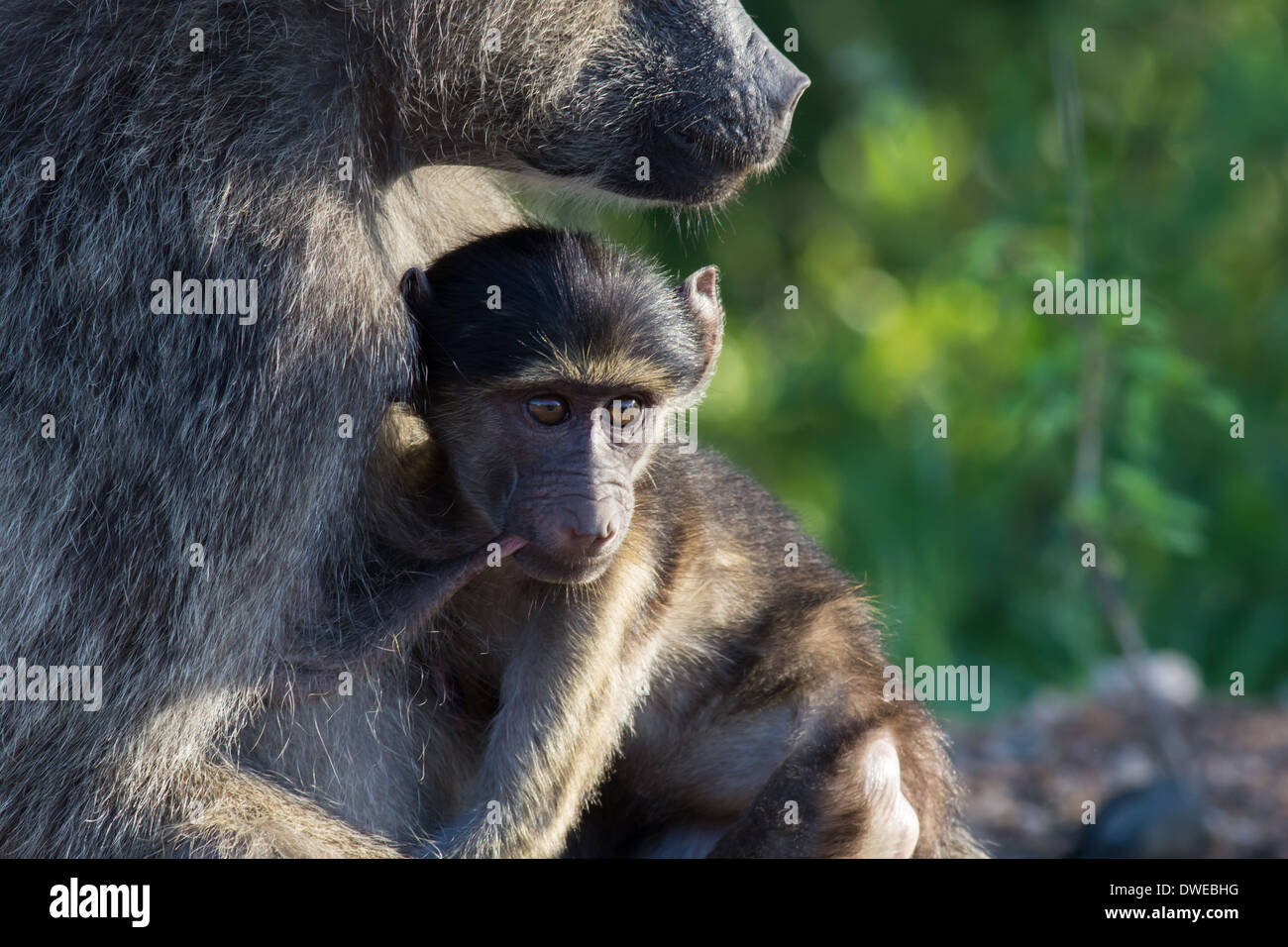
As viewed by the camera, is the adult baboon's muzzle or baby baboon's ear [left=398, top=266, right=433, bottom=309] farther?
the adult baboon's muzzle

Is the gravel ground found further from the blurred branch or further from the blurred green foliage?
the blurred green foliage

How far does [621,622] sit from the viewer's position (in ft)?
11.0

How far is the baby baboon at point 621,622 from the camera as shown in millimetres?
3170

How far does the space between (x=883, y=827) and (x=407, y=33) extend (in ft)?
6.64

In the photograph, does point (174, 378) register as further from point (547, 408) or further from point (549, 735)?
point (549, 735)

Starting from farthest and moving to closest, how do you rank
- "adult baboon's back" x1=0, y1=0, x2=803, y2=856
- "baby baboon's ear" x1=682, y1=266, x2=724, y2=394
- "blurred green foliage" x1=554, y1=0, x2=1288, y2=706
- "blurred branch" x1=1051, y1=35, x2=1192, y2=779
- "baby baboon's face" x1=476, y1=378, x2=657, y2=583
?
"blurred green foliage" x1=554, y1=0, x2=1288, y2=706 → "blurred branch" x1=1051, y1=35, x2=1192, y2=779 → "baby baboon's ear" x1=682, y1=266, x2=724, y2=394 → "baby baboon's face" x1=476, y1=378, x2=657, y2=583 → "adult baboon's back" x1=0, y1=0, x2=803, y2=856

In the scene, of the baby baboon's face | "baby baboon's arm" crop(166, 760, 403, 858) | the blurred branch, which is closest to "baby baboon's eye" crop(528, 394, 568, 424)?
the baby baboon's face

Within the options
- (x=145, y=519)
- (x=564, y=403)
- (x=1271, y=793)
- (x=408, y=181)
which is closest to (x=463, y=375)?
(x=564, y=403)

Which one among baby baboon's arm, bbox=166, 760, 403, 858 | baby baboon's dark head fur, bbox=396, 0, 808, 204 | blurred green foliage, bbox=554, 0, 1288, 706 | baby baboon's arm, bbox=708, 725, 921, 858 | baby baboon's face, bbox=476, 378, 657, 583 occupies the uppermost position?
baby baboon's dark head fur, bbox=396, 0, 808, 204

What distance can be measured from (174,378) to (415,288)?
1.75 feet

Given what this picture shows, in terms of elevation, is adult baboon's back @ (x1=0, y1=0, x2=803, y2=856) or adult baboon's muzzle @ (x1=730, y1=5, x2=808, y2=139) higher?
adult baboon's muzzle @ (x1=730, y1=5, x2=808, y2=139)

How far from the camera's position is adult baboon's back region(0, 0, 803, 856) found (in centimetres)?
292

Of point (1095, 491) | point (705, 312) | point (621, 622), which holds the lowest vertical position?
point (1095, 491)

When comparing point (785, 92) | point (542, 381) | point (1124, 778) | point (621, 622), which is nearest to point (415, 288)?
point (542, 381)
